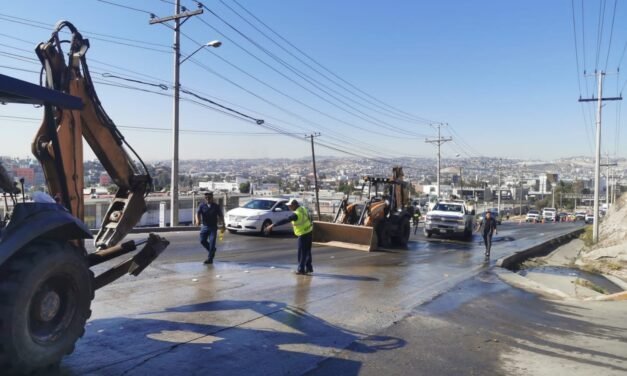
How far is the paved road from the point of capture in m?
5.66

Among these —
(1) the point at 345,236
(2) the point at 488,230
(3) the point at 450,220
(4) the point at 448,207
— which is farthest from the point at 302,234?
(4) the point at 448,207

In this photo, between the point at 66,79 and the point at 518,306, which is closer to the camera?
the point at 66,79

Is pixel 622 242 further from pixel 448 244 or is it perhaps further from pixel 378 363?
pixel 378 363

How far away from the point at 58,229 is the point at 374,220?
1545 centimetres

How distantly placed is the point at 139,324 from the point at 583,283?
1101cm

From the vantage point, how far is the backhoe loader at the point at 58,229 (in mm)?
4547

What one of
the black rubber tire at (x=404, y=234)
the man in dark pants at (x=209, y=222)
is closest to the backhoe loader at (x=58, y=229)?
the man in dark pants at (x=209, y=222)

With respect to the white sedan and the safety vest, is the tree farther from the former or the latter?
the safety vest

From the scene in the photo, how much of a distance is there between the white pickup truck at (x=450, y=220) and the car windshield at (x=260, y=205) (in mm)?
8175

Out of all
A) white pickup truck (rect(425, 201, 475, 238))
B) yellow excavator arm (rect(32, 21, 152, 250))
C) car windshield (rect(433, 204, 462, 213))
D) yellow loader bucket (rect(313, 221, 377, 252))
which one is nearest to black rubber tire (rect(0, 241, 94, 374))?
yellow excavator arm (rect(32, 21, 152, 250))

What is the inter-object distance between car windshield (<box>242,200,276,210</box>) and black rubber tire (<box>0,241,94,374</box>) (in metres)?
16.9

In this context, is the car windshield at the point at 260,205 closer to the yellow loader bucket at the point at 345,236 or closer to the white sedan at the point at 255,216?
the white sedan at the point at 255,216

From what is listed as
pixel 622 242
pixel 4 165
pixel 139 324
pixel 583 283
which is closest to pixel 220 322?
pixel 139 324

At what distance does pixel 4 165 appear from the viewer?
17.9 ft
